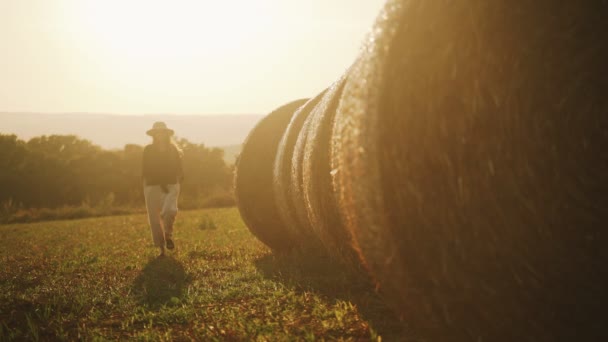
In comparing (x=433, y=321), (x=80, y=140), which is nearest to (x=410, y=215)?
(x=433, y=321)

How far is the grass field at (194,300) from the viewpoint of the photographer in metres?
3.43

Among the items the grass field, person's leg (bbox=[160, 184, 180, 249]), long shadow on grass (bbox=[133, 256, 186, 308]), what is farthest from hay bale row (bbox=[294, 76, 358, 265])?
person's leg (bbox=[160, 184, 180, 249])

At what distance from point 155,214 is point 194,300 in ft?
11.6

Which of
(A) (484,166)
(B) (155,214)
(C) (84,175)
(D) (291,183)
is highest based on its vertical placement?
(A) (484,166)

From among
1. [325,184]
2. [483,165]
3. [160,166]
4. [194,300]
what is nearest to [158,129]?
[160,166]

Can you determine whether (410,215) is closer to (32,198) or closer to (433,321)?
(433,321)

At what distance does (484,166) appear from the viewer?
2078mm

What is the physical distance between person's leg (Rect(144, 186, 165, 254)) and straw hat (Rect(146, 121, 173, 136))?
0.93 m

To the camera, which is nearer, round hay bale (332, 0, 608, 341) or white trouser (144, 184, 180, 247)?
round hay bale (332, 0, 608, 341)

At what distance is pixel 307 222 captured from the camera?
4.57 metres

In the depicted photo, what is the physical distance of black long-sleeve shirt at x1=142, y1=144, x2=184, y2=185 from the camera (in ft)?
24.8

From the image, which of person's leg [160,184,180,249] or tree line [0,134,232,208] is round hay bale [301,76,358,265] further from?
tree line [0,134,232,208]

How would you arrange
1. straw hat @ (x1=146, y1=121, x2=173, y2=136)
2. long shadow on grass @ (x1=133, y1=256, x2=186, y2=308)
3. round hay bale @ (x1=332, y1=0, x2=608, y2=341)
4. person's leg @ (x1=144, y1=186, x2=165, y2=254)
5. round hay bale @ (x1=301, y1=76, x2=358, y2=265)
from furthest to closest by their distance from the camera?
1. straw hat @ (x1=146, y1=121, x2=173, y2=136)
2. person's leg @ (x1=144, y1=186, x2=165, y2=254)
3. long shadow on grass @ (x1=133, y1=256, x2=186, y2=308)
4. round hay bale @ (x1=301, y1=76, x2=358, y2=265)
5. round hay bale @ (x1=332, y1=0, x2=608, y2=341)

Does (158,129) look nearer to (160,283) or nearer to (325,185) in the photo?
(160,283)
